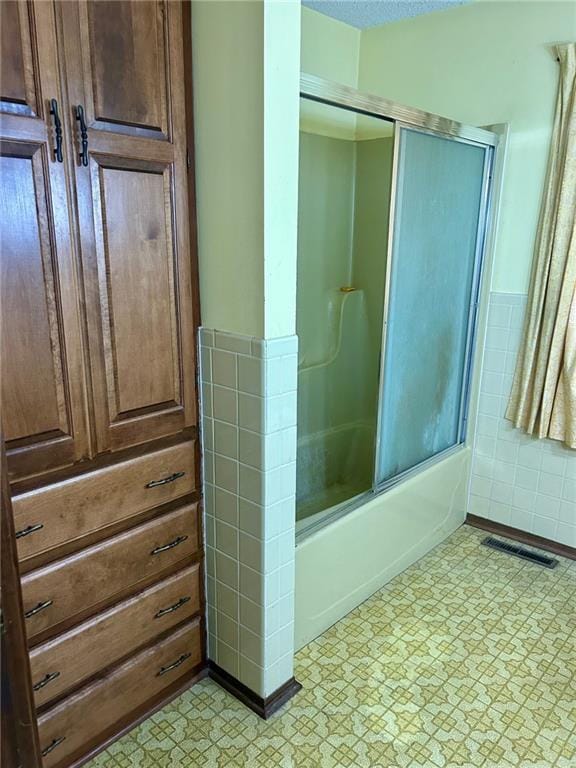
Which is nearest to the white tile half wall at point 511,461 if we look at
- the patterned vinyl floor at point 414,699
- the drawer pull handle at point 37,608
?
the patterned vinyl floor at point 414,699

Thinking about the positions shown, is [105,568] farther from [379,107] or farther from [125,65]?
[379,107]

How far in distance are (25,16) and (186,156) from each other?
1.52 feet

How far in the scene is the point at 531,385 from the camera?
2.50 meters

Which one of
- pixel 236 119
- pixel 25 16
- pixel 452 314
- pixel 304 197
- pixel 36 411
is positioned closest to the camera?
pixel 25 16

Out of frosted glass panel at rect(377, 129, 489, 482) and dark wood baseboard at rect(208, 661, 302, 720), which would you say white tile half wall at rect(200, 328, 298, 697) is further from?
frosted glass panel at rect(377, 129, 489, 482)

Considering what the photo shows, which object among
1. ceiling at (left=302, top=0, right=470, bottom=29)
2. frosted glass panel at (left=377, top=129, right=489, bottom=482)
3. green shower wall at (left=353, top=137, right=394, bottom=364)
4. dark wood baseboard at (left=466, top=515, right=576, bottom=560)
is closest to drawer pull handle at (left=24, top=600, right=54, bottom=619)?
frosted glass panel at (left=377, top=129, right=489, bottom=482)

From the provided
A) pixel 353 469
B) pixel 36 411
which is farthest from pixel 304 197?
pixel 36 411

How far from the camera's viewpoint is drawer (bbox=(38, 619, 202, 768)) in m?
1.43

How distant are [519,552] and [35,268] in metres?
2.41

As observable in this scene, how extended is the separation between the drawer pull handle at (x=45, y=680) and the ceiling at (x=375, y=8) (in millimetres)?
2776

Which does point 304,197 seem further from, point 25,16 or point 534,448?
point 534,448

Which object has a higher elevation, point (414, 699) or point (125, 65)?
point (125, 65)

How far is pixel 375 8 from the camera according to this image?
8.31ft

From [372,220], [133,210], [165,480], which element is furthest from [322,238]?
[165,480]
